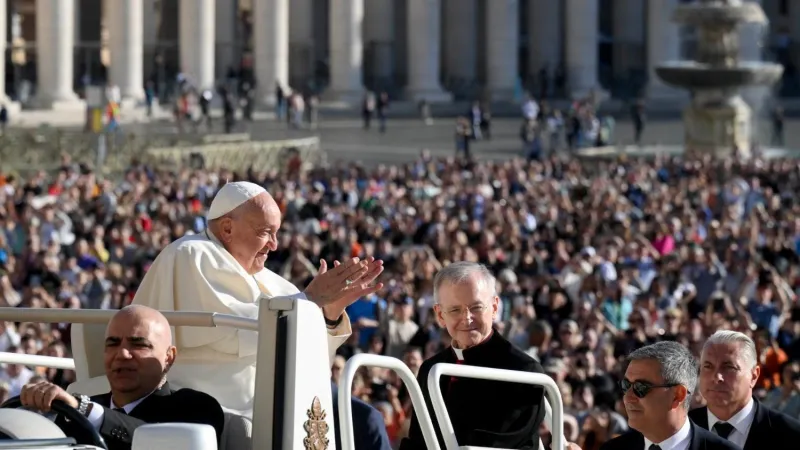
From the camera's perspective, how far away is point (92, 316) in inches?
275

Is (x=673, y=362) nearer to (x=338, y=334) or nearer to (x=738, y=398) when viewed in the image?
(x=738, y=398)

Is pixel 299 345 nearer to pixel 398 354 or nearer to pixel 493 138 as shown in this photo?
pixel 398 354

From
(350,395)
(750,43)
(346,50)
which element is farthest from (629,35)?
(350,395)

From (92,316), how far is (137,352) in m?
0.44

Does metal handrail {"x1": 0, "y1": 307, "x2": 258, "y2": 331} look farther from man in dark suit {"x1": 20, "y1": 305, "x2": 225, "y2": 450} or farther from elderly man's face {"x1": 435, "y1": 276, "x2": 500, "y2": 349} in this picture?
elderly man's face {"x1": 435, "y1": 276, "x2": 500, "y2": 349}

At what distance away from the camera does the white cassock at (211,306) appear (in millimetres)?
7375

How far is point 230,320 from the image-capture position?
6.62m

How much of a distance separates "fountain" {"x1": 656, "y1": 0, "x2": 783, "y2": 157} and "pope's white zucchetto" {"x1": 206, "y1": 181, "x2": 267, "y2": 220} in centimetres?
4191

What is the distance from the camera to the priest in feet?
24.3

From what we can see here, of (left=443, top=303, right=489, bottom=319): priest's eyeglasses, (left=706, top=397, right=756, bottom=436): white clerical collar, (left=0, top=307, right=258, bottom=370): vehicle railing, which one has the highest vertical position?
(left=0, top=307, right=258, bottom=370): vehicle railing

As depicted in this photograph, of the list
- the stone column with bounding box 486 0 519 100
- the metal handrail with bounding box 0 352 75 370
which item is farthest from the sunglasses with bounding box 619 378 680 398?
the stone column with bounding box 486 0 519 100

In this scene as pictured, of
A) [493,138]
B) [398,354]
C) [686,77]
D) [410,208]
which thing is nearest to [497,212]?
[410,208]

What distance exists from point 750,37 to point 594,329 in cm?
6009

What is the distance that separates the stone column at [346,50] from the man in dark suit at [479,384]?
7115 centimetres
